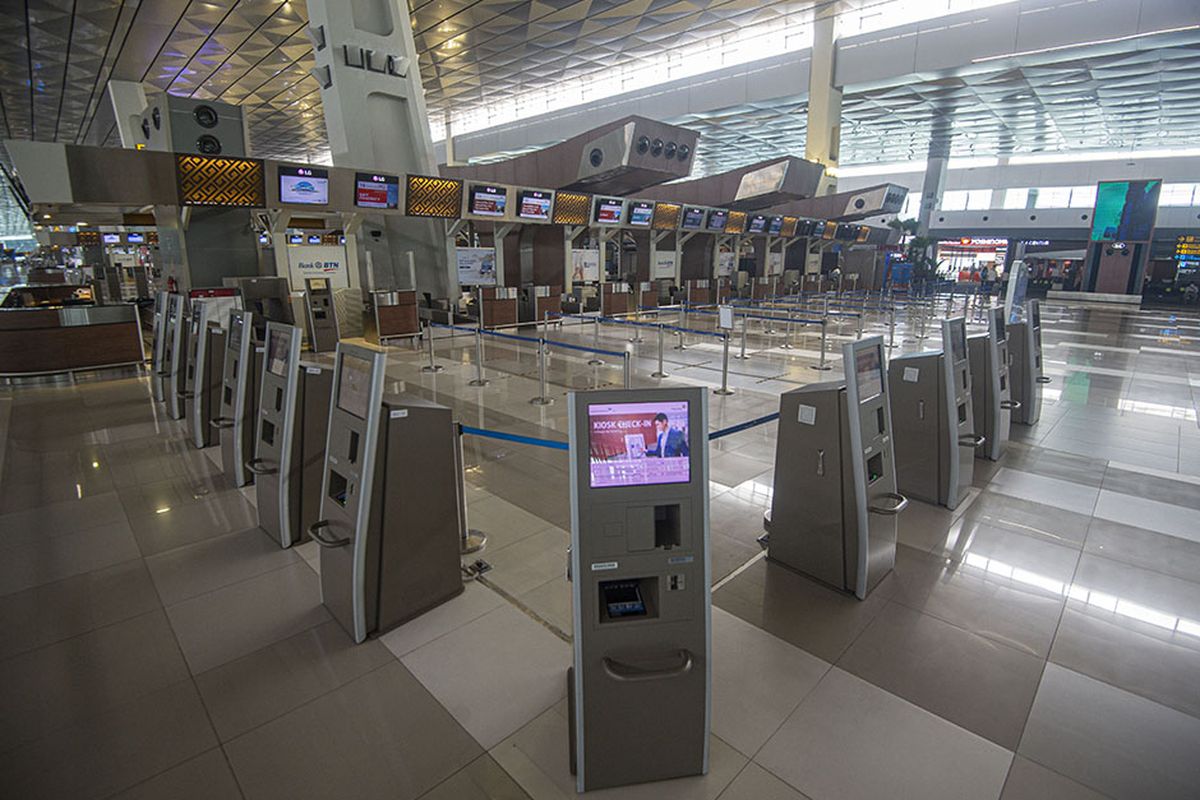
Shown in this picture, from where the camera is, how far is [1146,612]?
3012 millimetres

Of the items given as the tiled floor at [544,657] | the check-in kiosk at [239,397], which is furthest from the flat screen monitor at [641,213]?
the check-in kiosk at [239,397]

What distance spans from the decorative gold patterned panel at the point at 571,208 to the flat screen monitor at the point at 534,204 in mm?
325

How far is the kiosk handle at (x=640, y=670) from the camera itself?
181 centimetres

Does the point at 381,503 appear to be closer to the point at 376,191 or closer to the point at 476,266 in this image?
the point at 376,191

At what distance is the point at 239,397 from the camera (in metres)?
4.31

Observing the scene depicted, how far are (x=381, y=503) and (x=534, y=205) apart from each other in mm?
11787

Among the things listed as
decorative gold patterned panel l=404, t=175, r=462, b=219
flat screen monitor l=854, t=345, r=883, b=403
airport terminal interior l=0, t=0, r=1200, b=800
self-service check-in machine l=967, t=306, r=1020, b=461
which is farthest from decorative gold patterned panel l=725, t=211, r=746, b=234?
flat screen monitor l=854, t=345, r=883, b=403

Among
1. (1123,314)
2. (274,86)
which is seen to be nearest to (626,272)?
(274,86)

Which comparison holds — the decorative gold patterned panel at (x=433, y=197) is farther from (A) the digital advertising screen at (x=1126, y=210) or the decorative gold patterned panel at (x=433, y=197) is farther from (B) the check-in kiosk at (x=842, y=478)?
(A) the digital advertising screen at (x=1126, y=210)

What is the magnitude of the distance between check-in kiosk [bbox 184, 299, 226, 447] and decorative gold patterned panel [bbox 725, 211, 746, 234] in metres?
16.8

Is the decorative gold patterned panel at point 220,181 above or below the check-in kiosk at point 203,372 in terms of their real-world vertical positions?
above

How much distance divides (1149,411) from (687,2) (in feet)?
47.9

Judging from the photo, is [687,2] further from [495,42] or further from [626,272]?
[626,272]

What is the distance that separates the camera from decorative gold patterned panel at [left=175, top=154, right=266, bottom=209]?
8.27 m
